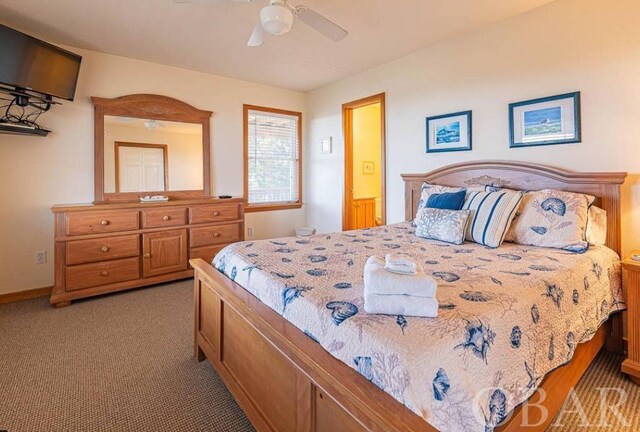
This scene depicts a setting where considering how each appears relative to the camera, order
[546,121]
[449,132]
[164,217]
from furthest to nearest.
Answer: [164,217]
[449,132]
[546,121]

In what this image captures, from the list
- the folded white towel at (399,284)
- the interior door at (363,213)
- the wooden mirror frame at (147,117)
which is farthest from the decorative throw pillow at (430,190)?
the wooden mirror frame at (147,117)

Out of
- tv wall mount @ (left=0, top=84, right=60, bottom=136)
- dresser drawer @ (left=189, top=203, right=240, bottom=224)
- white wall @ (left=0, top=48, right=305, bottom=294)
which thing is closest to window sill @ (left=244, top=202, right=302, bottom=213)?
dresser drawer @ (left=189, top=203, right=240, bottom=224)

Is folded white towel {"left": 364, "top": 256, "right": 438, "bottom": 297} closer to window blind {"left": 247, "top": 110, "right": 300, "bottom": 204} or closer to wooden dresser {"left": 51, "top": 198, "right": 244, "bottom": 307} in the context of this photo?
wooden dresser {"left": 51, "top": 198, "right": 244, "bottom": 307}

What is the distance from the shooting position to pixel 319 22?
7.50 ft

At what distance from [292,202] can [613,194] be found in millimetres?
3933

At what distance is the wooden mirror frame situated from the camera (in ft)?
11.8

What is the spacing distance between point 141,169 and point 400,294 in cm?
376

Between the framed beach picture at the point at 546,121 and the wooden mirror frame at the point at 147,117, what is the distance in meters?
3.53

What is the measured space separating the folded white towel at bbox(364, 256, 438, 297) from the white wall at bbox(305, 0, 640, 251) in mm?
2135

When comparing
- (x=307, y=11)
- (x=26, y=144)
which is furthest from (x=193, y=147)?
(x=307, y=11)

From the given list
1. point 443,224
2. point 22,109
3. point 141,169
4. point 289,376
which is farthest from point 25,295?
point 443,224

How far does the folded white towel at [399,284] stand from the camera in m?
1.07

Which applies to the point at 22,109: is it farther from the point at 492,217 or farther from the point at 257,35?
the point at 492,217

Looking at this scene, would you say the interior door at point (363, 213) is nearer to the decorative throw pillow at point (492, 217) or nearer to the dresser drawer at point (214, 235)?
the dresser drawer at point (214, 235)
